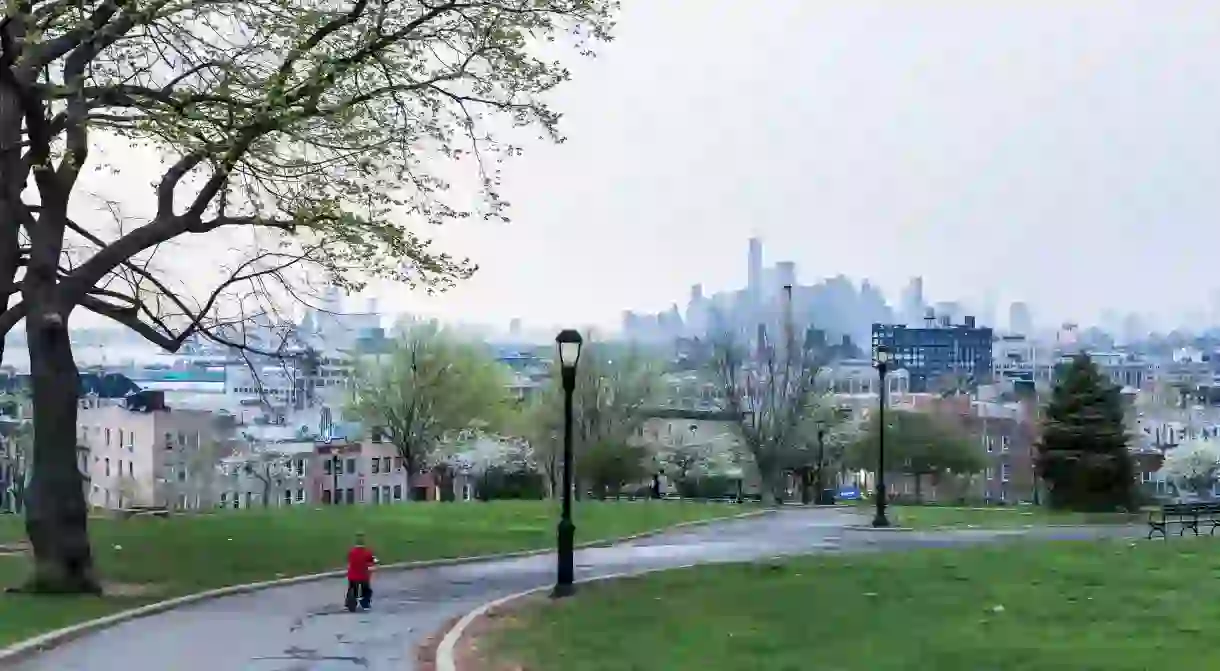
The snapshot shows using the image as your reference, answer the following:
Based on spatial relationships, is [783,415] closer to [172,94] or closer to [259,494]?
[259,494]

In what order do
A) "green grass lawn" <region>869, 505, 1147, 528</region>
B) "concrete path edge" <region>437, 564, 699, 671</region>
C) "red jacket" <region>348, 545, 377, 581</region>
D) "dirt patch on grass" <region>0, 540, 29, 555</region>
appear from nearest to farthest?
"concrete path edge" <region>437, 564, 699, 671</region>
"red jacket" <region>348, 545, 377, 581</region>
"dirt patch on grass" <region>0, 540, 29, 555</region>
"green grass lawn" <region>869, 505, 1147, 528</region>

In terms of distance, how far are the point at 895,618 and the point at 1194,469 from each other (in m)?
63.7

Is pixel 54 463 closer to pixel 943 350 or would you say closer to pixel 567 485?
pixel 567 485

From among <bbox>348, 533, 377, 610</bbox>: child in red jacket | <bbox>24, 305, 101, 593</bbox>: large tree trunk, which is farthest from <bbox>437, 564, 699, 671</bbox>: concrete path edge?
<bbox>24, 305, 101, 593</bbox>: large tree trunk

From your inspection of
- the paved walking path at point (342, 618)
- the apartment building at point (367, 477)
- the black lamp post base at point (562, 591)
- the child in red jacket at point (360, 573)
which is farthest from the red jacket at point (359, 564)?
the apartment building at point (367, 477)

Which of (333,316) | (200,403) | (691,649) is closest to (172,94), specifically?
(333,316)

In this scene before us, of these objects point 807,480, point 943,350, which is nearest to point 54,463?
point 807,480

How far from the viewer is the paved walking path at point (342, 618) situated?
14.0 metres

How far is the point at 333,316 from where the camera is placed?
23.0 metres

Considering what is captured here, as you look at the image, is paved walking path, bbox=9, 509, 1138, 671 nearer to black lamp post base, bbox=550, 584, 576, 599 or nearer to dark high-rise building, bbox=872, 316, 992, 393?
black lamp post base, bbox=550, 584, 576, 599

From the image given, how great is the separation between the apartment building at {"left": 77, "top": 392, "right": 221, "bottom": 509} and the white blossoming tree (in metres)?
45.9

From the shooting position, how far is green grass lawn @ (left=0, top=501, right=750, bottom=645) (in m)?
18.9

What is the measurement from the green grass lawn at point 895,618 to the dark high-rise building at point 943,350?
391 feet

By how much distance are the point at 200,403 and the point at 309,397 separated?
9.09m
